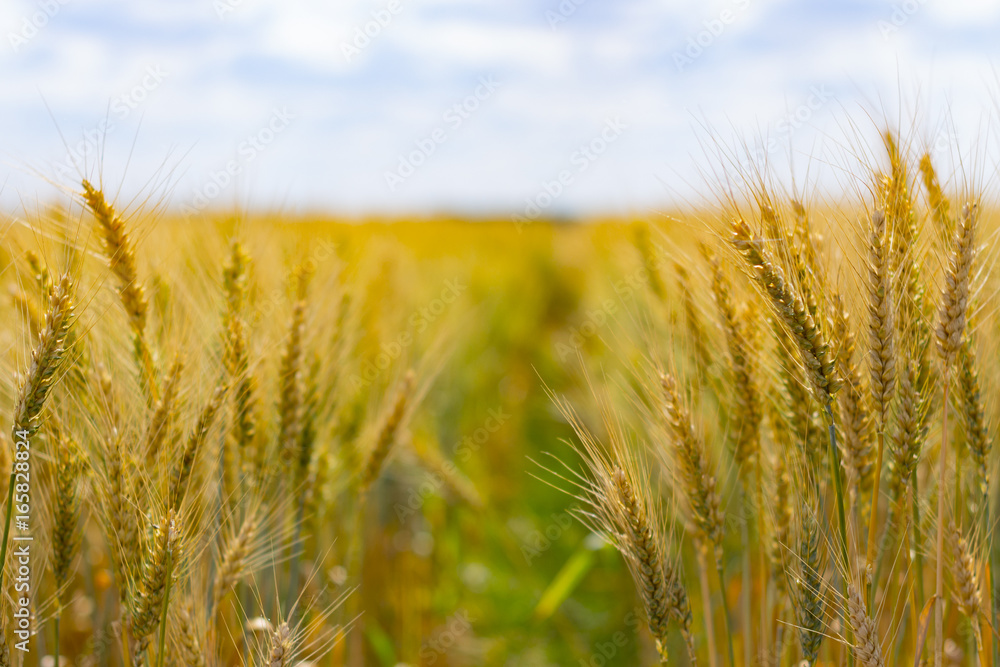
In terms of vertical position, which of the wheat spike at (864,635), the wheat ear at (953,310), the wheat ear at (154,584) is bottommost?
the wheat spike at (864,635)

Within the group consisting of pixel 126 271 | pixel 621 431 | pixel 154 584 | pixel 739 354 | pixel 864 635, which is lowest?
pixel 864 635

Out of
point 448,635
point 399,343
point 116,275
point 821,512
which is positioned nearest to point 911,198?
point 821,512

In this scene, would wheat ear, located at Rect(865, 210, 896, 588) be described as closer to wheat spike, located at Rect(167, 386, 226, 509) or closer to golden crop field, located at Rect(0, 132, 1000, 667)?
golden crop field, located at Rect(0, 132, 1000, 667)

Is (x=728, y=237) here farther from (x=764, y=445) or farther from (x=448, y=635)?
(x=448, y=635)

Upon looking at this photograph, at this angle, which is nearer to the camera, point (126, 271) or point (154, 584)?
point (154, 584)

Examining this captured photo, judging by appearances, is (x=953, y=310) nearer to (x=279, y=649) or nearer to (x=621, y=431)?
(x=621, y=431)

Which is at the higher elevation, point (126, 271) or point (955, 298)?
Result: point (126, 271)

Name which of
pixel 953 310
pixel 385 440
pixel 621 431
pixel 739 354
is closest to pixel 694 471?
pixel 621 431

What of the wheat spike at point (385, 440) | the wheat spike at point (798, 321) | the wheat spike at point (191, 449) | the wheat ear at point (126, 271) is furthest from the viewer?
the wheat spike at point (385, 440)

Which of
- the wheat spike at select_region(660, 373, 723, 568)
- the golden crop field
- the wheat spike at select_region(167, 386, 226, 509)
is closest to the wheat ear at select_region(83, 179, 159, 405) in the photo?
the golden crop field

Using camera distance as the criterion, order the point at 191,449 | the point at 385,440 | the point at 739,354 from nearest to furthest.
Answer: the point at 191,449
the point at 739,354
the point at 385,440

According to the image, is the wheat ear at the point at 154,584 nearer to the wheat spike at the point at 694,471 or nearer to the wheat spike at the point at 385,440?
the wheat spike at the point at 385,440

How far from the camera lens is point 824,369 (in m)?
0.97

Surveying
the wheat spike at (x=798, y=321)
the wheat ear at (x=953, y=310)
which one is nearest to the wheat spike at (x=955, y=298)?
the wheat ear at (x=953, y=310)
